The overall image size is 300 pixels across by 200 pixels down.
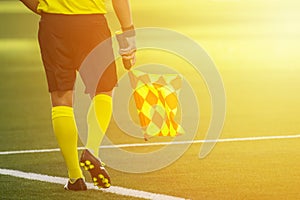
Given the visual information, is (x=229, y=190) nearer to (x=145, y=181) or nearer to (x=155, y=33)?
(x=145, y=181)

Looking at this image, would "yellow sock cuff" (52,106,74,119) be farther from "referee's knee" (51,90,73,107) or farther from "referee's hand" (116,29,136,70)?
"referee's hand" (116,29,136,70)

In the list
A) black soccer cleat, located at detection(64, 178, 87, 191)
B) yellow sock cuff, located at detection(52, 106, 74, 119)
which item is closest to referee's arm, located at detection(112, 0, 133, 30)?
yellow sock cuff, located at detection(52, 106, 74, 119)

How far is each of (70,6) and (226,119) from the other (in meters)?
3.86

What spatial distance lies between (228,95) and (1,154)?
446 cm

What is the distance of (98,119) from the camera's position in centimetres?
823

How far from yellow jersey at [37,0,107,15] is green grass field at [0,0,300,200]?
112cm

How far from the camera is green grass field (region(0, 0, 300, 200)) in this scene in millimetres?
8141

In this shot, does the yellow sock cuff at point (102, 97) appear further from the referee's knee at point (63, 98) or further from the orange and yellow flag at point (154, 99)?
the orange and yellow flag at point (154, 99)

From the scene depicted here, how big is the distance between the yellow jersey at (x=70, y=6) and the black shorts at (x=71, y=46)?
32mm

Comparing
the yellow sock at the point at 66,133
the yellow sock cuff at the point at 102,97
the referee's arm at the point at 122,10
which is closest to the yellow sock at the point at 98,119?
the yellow sock cuff at the point at 102,97

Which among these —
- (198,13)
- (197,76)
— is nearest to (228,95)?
(197,76)

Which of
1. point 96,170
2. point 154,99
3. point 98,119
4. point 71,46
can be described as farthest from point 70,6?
point 96,170

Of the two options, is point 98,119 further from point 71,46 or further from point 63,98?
point 71,46

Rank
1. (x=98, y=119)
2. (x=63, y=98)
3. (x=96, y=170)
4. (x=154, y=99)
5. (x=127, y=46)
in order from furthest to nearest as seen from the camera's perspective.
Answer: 1. (x=154, y=99)
2. (x=98, y=119)
3. (x=63, y=98)
4. (x=127, y=46)
5. (x=96, y=170)
